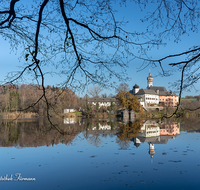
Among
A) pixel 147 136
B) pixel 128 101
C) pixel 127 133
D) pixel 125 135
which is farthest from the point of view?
pixel 128 101

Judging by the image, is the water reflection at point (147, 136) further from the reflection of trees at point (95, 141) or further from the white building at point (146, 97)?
the white building at point (146, 97)

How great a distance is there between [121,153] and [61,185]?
570cm

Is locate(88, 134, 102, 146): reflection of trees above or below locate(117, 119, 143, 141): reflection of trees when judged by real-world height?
below

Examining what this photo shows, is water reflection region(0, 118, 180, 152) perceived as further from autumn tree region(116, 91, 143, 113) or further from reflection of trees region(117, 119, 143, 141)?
autumn tree region(116, 91, 143, 113)

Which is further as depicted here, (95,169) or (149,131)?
(149,131)

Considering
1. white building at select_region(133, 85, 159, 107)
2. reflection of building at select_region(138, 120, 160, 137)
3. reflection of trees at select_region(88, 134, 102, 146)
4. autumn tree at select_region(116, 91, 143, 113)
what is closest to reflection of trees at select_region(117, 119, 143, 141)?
reflection of building at select_region(138, 120, 160, 137)

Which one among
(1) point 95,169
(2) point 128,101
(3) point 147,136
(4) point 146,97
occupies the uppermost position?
(4) point 146,97

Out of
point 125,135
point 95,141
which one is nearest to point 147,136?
point 125,135

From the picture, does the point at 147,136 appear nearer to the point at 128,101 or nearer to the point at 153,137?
the point at 153,137

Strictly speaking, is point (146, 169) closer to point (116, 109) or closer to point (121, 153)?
point (121, 153)

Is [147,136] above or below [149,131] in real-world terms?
below

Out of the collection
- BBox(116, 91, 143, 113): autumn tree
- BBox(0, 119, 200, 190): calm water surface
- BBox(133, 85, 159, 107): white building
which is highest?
BBox(133, 85, 159, 107): white building

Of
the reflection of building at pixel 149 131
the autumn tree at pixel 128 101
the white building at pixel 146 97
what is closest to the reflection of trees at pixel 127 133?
the reflection of building at pixel 149 131

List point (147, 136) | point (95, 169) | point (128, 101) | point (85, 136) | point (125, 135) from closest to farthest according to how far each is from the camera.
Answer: point (95, 169) < point (85, 136) < point (125, 135) < point (147, 136) < point (128, 101)
